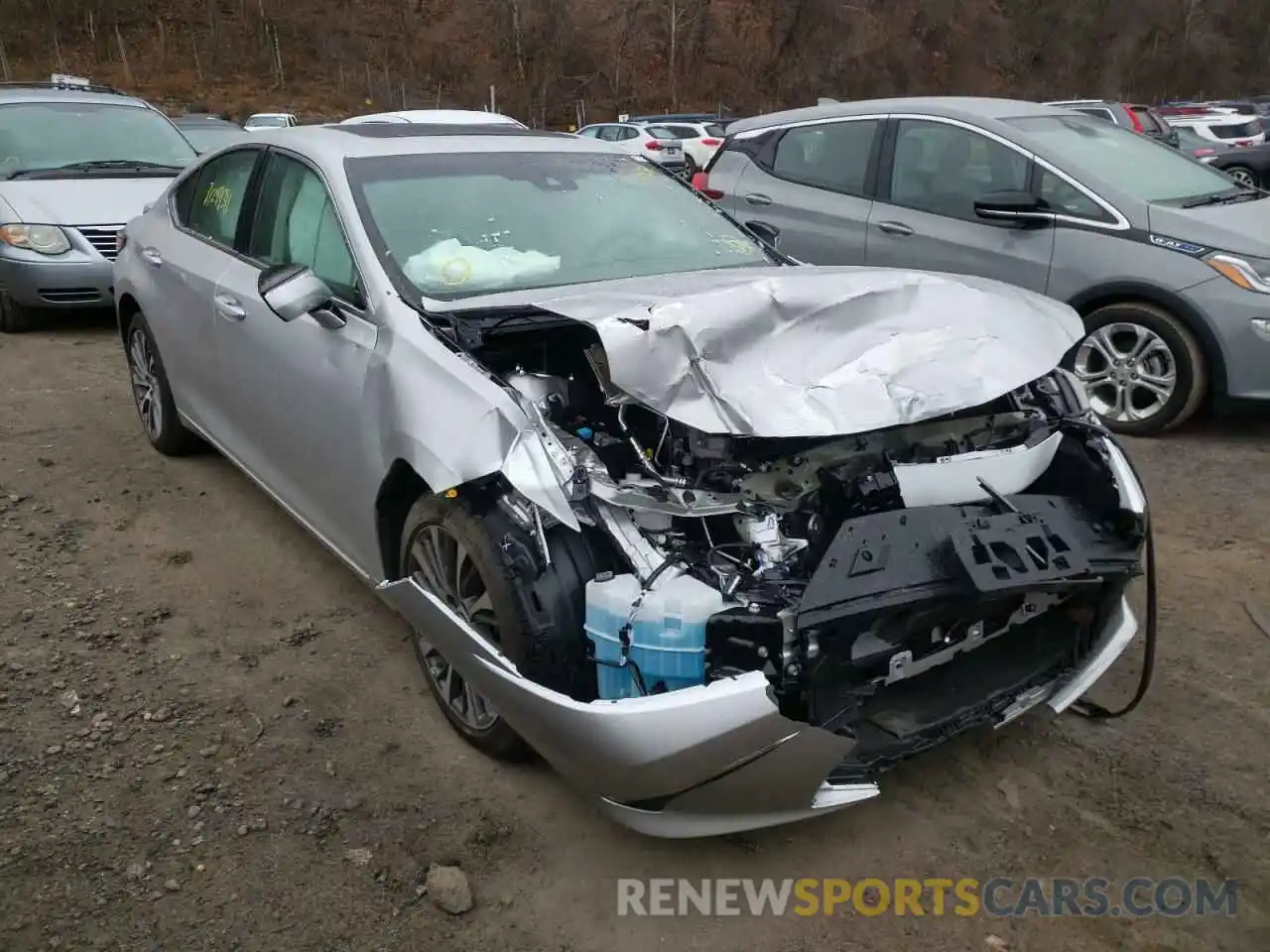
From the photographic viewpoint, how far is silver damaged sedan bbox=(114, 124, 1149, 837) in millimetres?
2201

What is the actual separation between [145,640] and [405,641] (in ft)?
2.90

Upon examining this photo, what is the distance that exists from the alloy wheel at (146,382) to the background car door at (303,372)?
111cm

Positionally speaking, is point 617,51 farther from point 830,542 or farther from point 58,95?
point 830,542

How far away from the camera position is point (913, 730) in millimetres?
2371

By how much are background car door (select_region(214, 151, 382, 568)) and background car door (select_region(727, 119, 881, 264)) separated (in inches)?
129

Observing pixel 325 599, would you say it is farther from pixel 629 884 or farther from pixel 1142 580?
pixel 1142 580

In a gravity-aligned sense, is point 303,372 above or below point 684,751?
above

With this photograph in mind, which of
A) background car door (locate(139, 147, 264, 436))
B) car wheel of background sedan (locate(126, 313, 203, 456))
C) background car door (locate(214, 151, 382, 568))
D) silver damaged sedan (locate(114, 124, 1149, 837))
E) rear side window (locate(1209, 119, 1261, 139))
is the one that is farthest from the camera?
rear side window (locate(1209, 119, 1261, 139))

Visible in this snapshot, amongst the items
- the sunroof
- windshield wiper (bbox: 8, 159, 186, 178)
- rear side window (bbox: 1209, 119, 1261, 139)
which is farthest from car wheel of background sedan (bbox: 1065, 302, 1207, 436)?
rear side window (bbox: 1209, 119, 1261, 139)

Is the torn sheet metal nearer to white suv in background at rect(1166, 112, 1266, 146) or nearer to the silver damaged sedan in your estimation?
the silver damaged sedan

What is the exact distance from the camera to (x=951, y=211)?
19.0ft

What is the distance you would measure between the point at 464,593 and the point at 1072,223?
167 inches

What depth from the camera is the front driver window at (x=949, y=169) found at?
5.66m

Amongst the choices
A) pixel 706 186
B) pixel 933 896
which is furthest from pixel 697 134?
pixel 933 896
